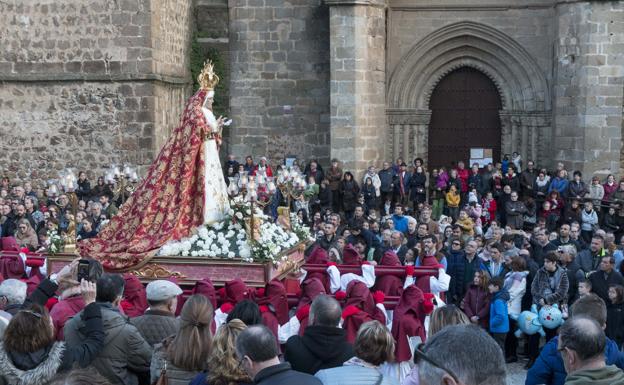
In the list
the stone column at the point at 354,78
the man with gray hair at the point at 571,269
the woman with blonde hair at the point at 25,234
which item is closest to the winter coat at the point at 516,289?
the man with gray hair at the point at 571,269

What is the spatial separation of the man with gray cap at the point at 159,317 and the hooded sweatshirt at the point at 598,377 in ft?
8.97

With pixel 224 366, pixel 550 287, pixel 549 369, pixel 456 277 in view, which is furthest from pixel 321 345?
pixel 456 277

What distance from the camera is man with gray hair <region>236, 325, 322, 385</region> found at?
500 cm

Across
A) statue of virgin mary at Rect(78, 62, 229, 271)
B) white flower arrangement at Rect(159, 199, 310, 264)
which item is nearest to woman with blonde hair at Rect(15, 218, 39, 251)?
statue of virgin mary at Rect(78, 62, 229, 271)

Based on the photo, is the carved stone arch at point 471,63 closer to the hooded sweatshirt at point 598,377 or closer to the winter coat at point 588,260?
the winter coat at point 588,260

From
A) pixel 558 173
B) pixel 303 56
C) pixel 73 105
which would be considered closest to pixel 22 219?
pixel 73 105

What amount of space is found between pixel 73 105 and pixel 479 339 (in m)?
17.6

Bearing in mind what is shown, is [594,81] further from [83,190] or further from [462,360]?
[462,360]

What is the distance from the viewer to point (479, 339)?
12.0ft

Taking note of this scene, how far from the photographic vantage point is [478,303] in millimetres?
11297

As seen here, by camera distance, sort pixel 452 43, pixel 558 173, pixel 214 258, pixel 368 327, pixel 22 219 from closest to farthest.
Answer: pixel 368 327 → pixel 214 258 → pixel 22 219 → pixel 558 173 → pixel 452 43

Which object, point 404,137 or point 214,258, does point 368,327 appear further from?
point 404,137

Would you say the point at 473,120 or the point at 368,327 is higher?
the point at 473,120

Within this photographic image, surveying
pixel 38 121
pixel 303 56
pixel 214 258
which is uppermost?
pixel 303 56
